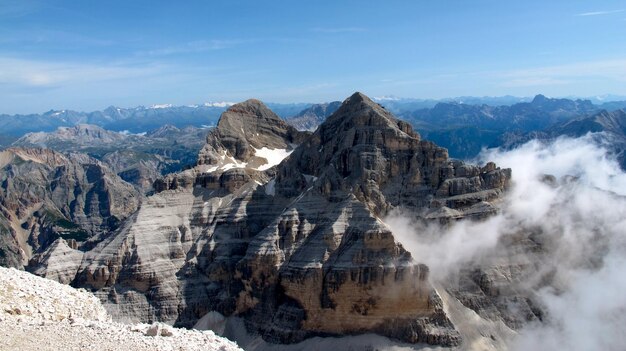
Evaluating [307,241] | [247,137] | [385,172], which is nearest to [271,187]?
[385,172]

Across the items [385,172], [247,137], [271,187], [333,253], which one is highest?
[247,137]

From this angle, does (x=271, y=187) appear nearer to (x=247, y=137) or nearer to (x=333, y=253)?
(x=247, y=137)

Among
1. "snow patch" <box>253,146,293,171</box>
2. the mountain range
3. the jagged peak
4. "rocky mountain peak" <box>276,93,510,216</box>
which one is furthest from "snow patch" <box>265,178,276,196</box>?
the jagged peak

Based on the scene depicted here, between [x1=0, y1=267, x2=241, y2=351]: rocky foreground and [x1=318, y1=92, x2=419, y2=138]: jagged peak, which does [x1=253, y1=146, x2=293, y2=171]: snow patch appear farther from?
[x1=0, y1=267, x2=241, y2=351]: rocky foreground

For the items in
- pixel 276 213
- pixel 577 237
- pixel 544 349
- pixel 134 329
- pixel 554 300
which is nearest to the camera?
pixel 134 329

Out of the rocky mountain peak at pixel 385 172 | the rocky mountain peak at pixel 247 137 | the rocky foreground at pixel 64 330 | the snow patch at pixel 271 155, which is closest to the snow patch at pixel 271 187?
the rocky mountain peak at pixel 385 172

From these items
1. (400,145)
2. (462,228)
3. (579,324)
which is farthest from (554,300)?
(400,145)

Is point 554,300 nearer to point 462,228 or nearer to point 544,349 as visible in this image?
point 544,349
